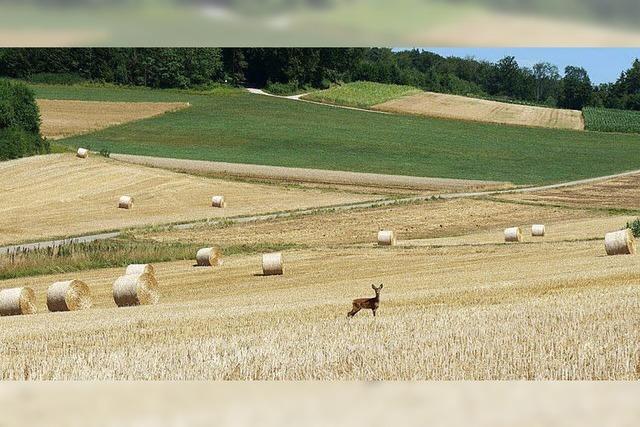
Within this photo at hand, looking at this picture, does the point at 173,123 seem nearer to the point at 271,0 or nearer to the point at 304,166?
the point at 304,166

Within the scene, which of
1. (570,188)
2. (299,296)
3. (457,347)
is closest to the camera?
(457,347)

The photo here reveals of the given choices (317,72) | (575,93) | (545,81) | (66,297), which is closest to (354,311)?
(66,297)

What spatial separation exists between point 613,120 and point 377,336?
100 metres

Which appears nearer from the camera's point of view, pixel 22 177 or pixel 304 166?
pixel 22 177

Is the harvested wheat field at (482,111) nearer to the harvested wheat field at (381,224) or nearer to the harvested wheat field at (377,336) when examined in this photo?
the harvested wheat field at (381,224)

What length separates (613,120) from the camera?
106m

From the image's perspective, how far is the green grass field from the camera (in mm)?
114812

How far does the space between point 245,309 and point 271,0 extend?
41.8 ft

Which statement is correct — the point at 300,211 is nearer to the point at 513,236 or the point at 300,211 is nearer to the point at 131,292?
the point at 513,236

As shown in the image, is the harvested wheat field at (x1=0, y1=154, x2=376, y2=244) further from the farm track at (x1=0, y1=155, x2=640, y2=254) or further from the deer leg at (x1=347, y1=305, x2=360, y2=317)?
the deer leg at (x1=347, y1=305, x2=360, y2=317)

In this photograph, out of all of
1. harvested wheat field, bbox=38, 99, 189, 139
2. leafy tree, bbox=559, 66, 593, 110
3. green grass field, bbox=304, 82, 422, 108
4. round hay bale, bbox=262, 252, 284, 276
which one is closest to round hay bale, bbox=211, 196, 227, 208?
round hay bale, bbox=262, 252, 284, 276

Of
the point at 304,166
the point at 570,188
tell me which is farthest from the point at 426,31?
the point at 304,166

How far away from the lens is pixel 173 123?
3706 inches

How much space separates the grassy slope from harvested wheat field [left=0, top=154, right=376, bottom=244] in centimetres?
1639
